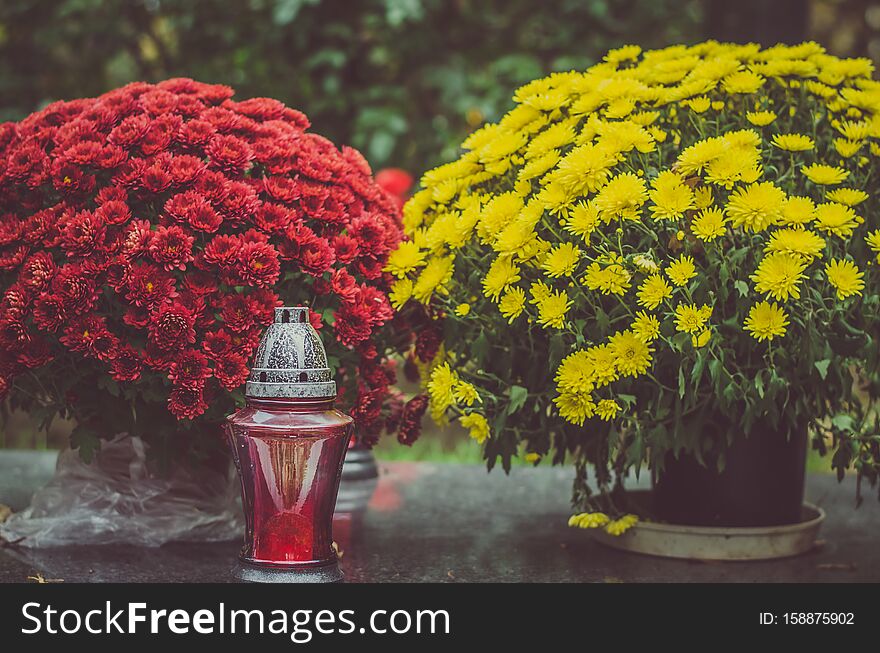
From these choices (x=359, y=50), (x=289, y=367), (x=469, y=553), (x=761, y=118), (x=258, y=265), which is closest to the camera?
(x=289, y=367)

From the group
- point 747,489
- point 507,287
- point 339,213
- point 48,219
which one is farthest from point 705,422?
point 48,219

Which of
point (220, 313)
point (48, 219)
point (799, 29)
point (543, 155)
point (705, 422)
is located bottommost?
point (705, 422)

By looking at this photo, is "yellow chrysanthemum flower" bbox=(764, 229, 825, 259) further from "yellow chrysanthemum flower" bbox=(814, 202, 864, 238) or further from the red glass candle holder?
the red glass candle holder

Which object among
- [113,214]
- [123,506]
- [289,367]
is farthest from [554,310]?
[123,506]

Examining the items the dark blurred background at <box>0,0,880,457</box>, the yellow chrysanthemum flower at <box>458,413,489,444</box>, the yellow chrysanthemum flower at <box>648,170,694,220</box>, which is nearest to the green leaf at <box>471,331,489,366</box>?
the yellow chrysanthemum flower at <box>458,413,489,444</box>

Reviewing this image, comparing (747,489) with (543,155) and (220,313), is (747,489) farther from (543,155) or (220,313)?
(220,313)

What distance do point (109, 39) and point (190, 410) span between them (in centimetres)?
375

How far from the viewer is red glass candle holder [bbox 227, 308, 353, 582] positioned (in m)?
1.86

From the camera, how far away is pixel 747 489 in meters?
2.37

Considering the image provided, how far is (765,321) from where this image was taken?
2.00 meters

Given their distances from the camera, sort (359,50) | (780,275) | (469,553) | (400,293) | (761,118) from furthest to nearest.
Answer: (359,50) < (469,553) < (400,293) < (761,118) < (780,275)

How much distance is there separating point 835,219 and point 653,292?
1.25 feet

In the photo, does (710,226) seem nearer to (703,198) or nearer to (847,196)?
(703,198)

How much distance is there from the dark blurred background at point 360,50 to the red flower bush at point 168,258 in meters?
2.41
